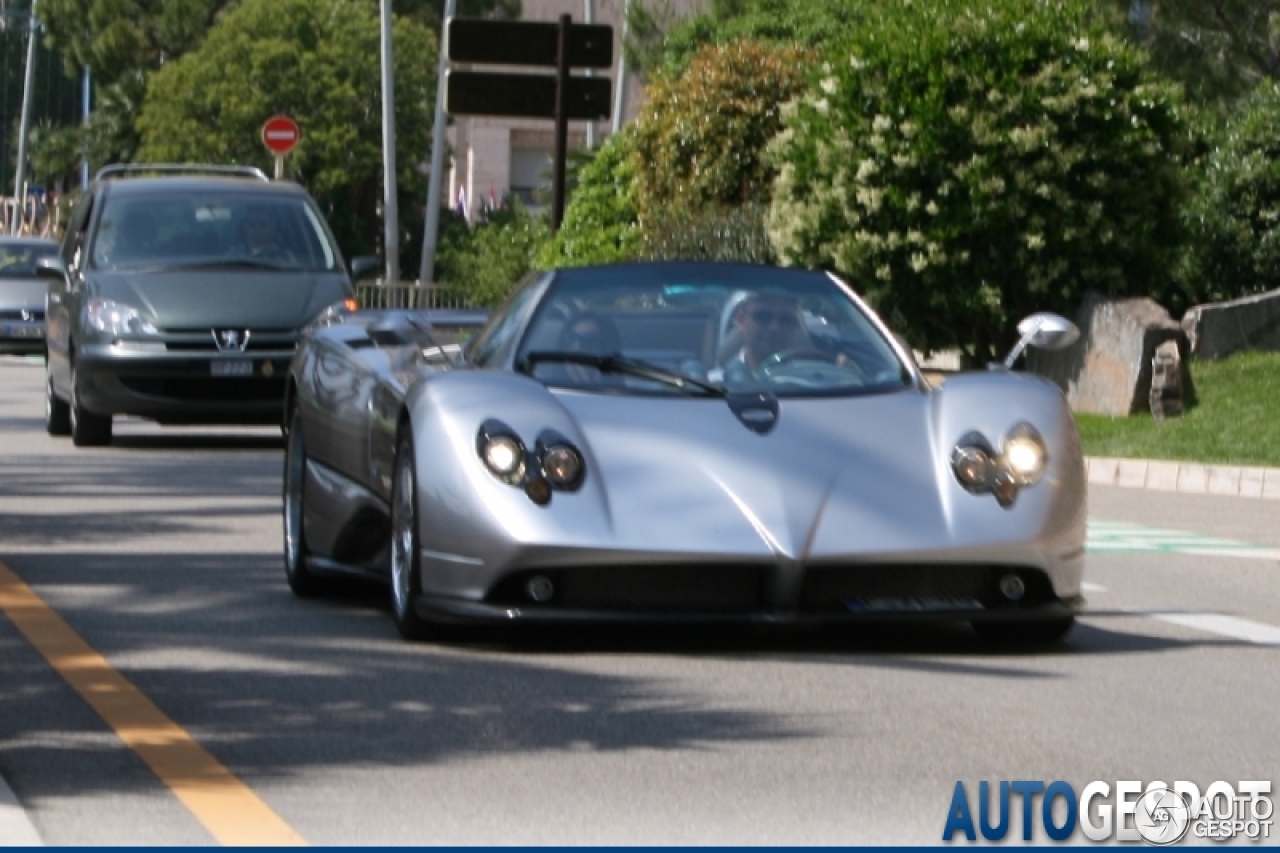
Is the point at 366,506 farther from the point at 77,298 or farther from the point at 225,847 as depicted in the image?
the point at 77,298

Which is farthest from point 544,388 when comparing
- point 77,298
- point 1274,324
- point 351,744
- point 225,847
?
point 1274,324

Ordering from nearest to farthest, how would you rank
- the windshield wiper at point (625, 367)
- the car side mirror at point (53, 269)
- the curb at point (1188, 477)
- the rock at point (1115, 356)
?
the windshield wiper at point (625, 367) → the curb at point (1188, 477) → the car side mirror at point (53, 269) → the rock at point (1115, 356)

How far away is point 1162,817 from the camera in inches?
234

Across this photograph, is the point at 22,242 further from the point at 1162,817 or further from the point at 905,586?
the point at 1162,817

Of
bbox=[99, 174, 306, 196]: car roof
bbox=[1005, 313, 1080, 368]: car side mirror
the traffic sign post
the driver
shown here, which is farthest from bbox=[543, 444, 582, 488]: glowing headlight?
the traffic sign post

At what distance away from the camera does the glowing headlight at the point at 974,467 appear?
8336mm

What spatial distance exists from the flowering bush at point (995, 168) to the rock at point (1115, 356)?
0.49 meters

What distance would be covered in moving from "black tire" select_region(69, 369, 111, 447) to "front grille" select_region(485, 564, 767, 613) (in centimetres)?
1069

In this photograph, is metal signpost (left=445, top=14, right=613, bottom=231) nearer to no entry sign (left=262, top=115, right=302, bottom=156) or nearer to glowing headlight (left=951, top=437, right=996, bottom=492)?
no entry sign (left=262, top=115, right=302, bottom=156)

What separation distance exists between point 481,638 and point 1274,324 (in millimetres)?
14996

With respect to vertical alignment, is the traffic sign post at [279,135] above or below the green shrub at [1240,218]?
below

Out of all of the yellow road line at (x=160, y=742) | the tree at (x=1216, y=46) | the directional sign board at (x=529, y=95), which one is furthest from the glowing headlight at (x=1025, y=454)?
the tree at (x=1216, y=46)

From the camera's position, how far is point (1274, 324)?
22500 millimetres

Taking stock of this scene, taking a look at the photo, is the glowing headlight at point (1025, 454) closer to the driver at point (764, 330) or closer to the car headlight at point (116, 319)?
the driver at point (764, 330)
